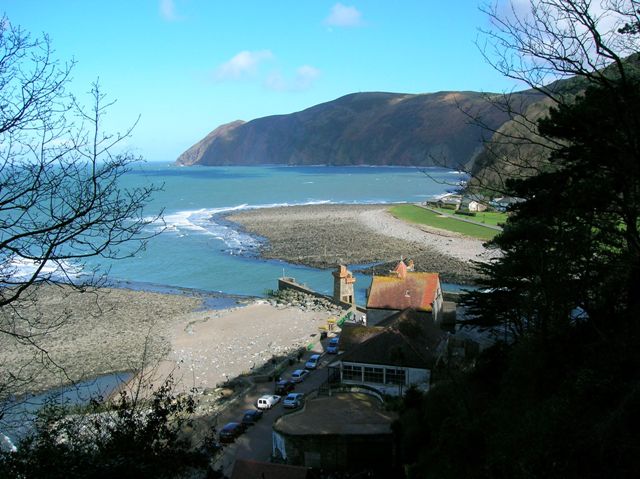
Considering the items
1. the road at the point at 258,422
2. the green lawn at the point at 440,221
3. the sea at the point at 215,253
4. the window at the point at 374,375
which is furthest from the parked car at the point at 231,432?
the green lawn at the point at 440,221

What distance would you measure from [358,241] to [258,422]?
40.4 metres

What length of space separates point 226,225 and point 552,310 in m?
63.8

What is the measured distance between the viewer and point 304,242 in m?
57.2

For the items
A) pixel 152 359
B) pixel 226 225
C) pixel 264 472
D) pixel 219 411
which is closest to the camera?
pixel 264 472

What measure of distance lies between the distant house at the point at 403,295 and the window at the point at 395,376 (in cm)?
580

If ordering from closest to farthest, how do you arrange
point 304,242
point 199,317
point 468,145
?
1. point 199,317
2. point 304,242
3. point 468,145

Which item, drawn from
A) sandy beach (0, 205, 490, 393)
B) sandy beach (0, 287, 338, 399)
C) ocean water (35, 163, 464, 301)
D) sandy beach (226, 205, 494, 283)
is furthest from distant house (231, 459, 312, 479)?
sandy beach (226, 205, 494, 283)

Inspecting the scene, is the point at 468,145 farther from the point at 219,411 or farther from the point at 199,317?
the point at 219,411

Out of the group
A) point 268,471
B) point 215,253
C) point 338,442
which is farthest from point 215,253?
point 268,471

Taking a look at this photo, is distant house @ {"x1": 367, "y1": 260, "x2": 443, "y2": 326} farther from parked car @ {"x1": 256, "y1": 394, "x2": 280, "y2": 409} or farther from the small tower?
the small tower

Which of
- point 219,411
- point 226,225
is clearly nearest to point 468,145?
point 226,225

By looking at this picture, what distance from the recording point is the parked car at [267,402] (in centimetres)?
1828

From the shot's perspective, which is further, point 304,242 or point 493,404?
point 304,242

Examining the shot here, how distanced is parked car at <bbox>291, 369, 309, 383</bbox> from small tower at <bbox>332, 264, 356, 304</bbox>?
41.1 feet
